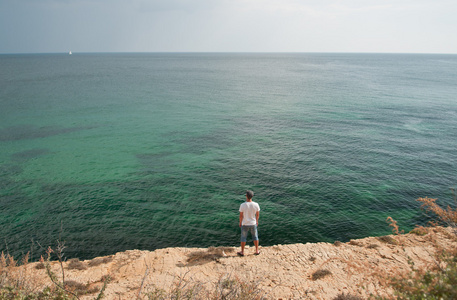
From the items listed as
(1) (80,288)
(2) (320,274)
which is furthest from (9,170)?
(2) (320,274)

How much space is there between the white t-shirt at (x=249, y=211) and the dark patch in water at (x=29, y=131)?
119 feet

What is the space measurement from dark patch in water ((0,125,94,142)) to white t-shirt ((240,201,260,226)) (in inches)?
1423

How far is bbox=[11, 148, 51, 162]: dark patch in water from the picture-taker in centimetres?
2938

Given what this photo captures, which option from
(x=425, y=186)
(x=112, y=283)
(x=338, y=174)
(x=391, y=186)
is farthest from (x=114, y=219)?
(x=425, y=186)

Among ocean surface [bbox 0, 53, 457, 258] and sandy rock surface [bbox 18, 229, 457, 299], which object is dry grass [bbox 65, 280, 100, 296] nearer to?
sandy rock surface [bbox 18, 229, 457, 299]

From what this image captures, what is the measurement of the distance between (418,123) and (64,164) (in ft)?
160

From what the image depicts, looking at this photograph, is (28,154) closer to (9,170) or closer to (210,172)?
(9,170)

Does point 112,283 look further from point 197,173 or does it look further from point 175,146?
point 175,146

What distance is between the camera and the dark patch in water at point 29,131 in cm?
3607

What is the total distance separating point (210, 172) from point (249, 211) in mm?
14260

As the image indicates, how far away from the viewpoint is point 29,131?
3866 centimetres

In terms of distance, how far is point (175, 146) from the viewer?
3309 cm

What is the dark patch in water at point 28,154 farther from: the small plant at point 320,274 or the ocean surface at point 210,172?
the small plant at point 320,274

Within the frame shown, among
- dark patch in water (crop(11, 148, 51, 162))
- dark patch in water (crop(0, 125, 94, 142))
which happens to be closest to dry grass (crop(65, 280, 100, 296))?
dark patch in water (crop(11, 148, 51, 162))
